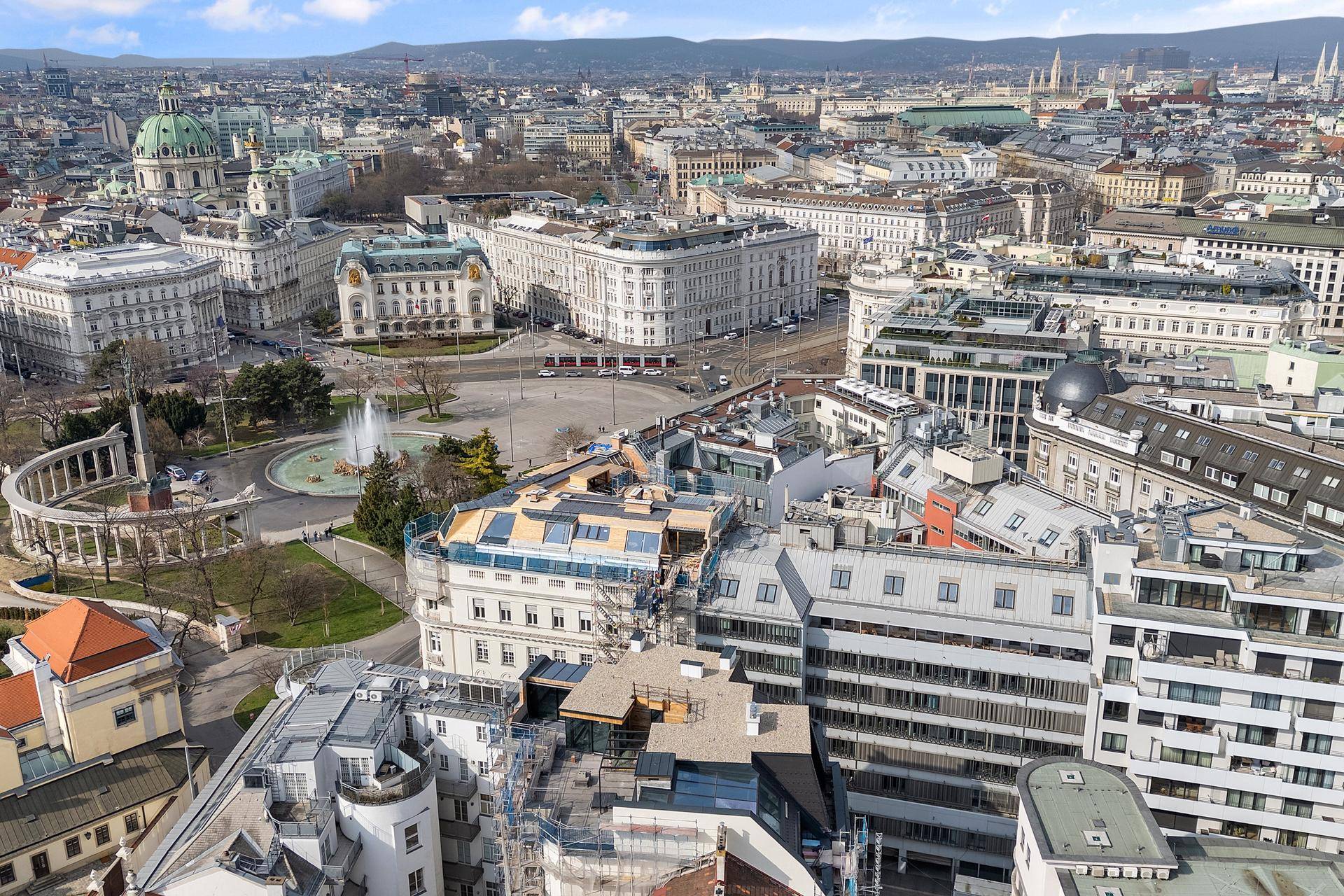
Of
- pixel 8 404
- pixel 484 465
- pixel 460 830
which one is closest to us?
pixel 460 830

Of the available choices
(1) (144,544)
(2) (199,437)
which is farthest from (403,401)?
(1) (144,544)

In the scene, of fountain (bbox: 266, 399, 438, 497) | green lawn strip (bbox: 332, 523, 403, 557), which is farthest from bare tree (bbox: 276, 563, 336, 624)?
fountain (bbox: 266, 399, 438, 497)

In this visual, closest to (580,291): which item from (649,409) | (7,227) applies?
(649,409)

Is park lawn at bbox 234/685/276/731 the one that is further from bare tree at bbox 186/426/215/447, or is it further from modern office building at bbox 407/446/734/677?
bare tree at bbox 186/426/215/447

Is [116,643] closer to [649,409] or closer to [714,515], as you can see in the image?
[714,515]

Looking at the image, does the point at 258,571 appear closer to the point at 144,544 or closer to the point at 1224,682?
the point at 144,544

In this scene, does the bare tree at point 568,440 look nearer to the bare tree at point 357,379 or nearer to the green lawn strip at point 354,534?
the green lawn strip at point 354,534

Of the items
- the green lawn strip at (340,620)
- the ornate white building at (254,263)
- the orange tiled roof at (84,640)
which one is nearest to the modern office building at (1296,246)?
the green lawn strip at (340,620)
